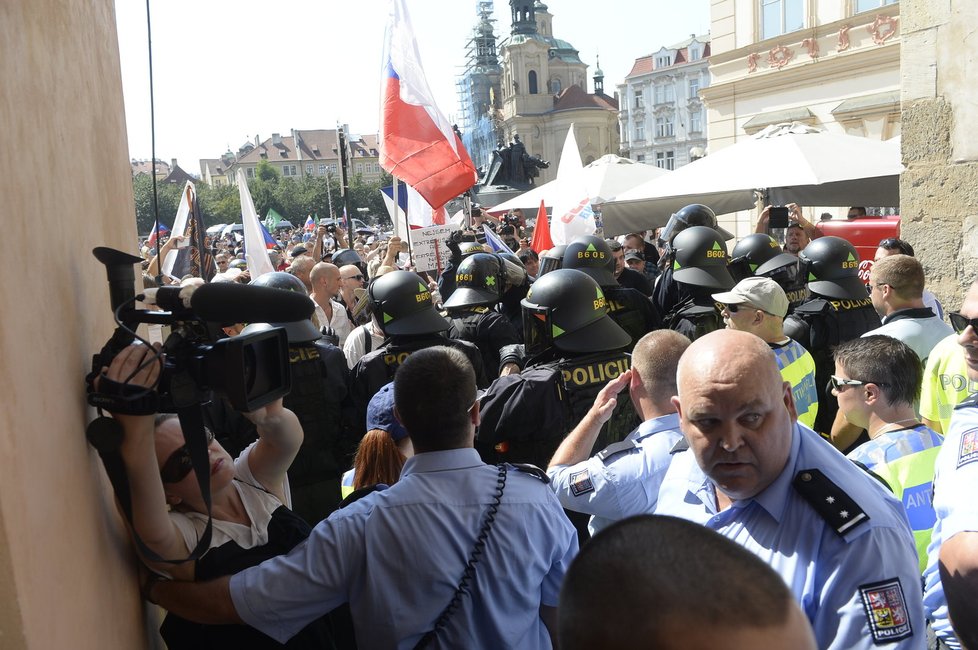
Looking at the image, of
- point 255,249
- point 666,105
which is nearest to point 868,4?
point 255,249

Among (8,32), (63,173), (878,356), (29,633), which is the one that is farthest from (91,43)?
(878,356)

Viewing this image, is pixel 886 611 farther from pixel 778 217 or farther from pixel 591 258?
pixel 778 217

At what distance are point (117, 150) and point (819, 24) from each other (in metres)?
21.9

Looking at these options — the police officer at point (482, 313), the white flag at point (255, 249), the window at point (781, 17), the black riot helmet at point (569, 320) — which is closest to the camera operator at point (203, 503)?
the black riot helmet at point (569, 320)

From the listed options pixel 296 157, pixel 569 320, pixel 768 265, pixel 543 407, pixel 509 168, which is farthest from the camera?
pixel 296 157

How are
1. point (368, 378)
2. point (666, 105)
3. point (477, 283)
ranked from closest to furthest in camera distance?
point (368, 378), point (477, 283), point (666, 105)

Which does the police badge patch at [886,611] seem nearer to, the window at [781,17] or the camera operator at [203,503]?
the camera operator at [203,503]

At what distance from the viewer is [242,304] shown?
151 centimetres

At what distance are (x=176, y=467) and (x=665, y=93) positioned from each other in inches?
3222

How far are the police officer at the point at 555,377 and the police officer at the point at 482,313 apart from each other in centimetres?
122

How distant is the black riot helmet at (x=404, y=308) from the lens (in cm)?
464

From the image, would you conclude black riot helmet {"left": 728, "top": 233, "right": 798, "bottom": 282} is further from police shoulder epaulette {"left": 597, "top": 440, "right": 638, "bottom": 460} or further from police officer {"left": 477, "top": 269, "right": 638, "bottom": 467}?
police shoulder epaulette {"left": 597, "top": 440, "right": 638, "bottom": 460}

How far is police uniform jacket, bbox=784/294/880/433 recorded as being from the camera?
5578 millimetres

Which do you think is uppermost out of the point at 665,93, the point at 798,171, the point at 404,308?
the point at 665,93
